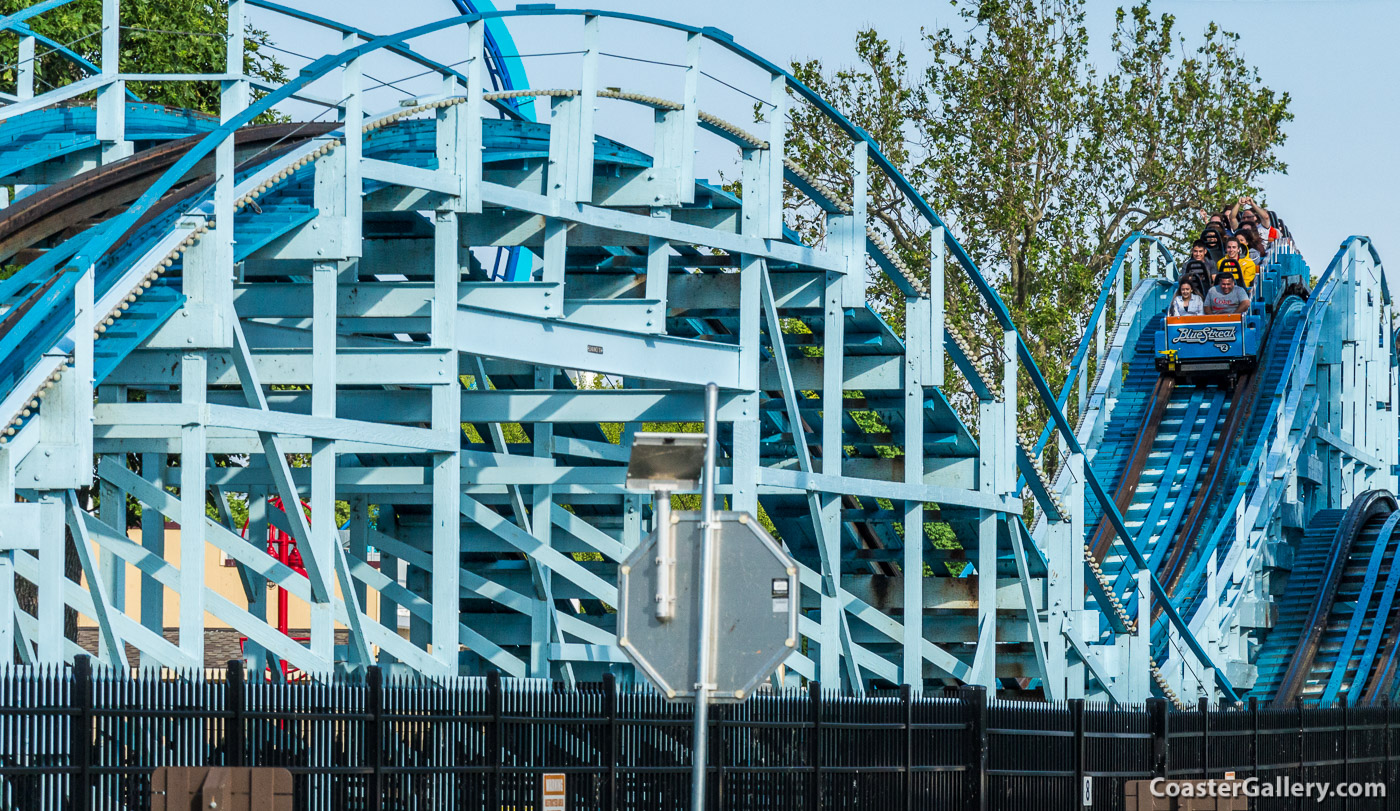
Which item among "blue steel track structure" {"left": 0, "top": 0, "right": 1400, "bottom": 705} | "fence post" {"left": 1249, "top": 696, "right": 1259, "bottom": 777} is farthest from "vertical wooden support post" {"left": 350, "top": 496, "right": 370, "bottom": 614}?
"fence post" {"left": 1249, "top": 696, "right": 1259, "bottom": 777}

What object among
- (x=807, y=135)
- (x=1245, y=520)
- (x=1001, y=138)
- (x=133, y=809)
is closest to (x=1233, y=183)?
(x=1001, y=138)

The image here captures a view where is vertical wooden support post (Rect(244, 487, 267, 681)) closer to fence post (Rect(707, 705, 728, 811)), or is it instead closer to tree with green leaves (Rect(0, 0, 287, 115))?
fence post (Rect(707, 705, 728, 811))

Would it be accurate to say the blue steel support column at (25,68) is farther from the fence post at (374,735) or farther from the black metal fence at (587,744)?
the fence post at (374,735)

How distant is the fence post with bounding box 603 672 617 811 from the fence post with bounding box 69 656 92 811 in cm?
339

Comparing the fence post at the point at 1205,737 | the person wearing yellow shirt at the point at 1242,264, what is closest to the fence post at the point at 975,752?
the fence post at the point at 1205,737

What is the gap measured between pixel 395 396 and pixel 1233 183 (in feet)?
96.7

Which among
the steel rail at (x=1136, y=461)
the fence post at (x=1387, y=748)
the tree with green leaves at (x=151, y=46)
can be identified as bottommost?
the fence post at (x=1387, y=748)

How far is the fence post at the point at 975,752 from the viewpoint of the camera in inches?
575

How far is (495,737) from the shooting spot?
12.6m

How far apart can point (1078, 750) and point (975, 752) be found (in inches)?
41.3

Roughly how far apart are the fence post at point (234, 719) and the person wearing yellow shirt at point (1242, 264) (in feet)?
80.2

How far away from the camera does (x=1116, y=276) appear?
33.7 m

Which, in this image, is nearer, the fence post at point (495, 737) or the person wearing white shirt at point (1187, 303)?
the fence post at point (495, 737)

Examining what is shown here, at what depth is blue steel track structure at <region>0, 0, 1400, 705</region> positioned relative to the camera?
1359 centimetres
